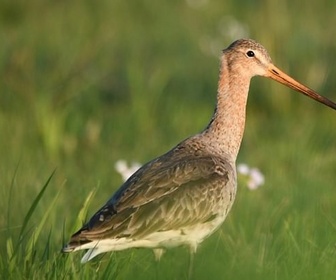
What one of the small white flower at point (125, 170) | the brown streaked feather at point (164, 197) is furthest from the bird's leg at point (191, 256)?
the small white flower at point (125, 170)

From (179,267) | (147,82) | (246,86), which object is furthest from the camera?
(147,82)

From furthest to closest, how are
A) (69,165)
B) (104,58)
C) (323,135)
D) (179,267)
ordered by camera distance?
(104,58) → (323,135) → (69,165) → (179,267)

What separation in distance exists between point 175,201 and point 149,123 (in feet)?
11.9

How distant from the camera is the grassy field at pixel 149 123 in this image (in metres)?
5.86

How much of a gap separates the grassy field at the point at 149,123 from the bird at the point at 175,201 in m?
0.10

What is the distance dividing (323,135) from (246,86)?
Result: 2.67m

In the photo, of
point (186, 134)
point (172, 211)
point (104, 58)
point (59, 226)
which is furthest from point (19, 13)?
point (172, 211)

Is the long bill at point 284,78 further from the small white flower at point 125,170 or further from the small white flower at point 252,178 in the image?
the small white flower at point 125,170

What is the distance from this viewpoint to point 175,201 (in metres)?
6.09

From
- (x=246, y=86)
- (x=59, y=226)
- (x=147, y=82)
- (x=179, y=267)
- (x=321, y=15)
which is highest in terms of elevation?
(x=321, y=15)

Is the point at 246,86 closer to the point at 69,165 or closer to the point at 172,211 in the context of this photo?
the point at 172,211

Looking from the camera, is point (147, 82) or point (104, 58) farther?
point (104, 58)

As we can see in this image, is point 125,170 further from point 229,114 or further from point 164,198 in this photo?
point 164,198

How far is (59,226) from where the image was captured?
7.11 m
